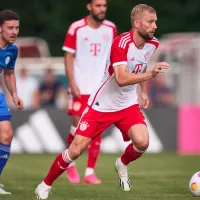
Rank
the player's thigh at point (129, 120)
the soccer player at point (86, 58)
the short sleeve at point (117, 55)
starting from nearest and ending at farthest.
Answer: the short sleeve at point (117, 55), the player's thigh at point (129, 120), the soccer player at point (86, 58)

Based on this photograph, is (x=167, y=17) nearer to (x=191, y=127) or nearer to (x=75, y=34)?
(x=191, y=127)

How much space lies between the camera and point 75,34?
41.7ft

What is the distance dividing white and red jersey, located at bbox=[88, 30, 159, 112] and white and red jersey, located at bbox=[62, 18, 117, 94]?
1.92m

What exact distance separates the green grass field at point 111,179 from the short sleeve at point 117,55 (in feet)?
5.19

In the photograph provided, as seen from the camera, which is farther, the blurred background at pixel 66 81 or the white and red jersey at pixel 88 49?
the blurred background at pixel 66 81

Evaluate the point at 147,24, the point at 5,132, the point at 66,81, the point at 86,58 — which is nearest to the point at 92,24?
the point at 86,58

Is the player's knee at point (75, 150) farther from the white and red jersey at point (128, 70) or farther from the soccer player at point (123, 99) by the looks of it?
the white and red jersey at point (128, 70)

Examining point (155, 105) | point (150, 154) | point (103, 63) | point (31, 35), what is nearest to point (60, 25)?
point (31, 35)

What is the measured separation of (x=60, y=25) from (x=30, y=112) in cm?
1630

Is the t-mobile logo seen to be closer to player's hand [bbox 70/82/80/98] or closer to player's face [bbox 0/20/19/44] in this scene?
player's hand [bbox 70/82/80/98]

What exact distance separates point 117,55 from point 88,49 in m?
2.54

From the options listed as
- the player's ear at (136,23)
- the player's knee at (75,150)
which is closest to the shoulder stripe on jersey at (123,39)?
the player's ear at (136,23)

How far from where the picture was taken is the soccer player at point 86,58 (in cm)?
1265

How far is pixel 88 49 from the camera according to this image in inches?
501
